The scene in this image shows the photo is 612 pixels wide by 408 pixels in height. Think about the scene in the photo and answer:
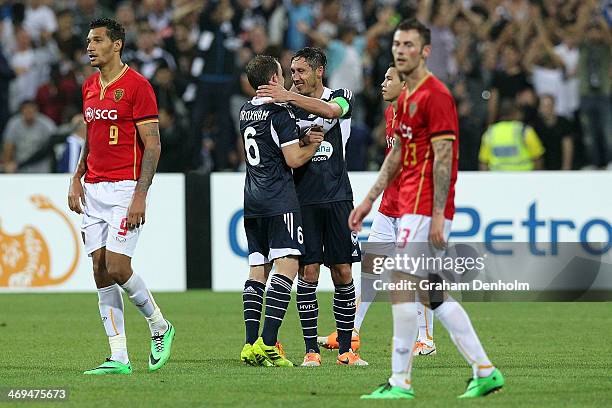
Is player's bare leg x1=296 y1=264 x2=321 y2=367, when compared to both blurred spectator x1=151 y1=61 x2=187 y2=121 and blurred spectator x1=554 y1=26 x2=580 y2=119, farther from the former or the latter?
blurred spectator x1=554 y1=26 x2=580 y2=119

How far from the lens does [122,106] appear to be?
1030 centimetres

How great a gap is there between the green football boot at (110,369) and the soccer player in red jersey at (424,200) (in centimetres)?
260

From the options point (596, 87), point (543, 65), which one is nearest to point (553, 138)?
point (596, 87)

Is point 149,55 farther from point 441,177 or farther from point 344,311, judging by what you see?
point 441,177

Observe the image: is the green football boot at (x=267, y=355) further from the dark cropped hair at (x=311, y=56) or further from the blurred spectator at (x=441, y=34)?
the blurred spectator at (x=441, y=34)

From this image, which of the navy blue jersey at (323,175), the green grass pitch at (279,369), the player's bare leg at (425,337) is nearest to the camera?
the green grass pitch at (279,369)

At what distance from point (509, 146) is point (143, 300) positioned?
11.2 meters

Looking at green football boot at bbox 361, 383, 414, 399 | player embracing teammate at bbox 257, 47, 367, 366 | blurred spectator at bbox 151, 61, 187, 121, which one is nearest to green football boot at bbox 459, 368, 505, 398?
green football boot at bbox 361, 383, 414, 399

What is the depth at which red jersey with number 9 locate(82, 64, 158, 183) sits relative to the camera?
33.9ft

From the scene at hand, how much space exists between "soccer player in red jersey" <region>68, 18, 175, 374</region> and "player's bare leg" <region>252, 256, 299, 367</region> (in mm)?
805

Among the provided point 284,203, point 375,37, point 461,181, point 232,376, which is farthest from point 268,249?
point 375,37

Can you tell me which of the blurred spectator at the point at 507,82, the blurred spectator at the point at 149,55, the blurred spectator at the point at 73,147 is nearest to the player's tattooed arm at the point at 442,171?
the blurred spectator at the point at 73,147

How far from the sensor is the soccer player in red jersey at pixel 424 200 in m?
8.34

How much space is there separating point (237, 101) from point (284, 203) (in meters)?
11.0
